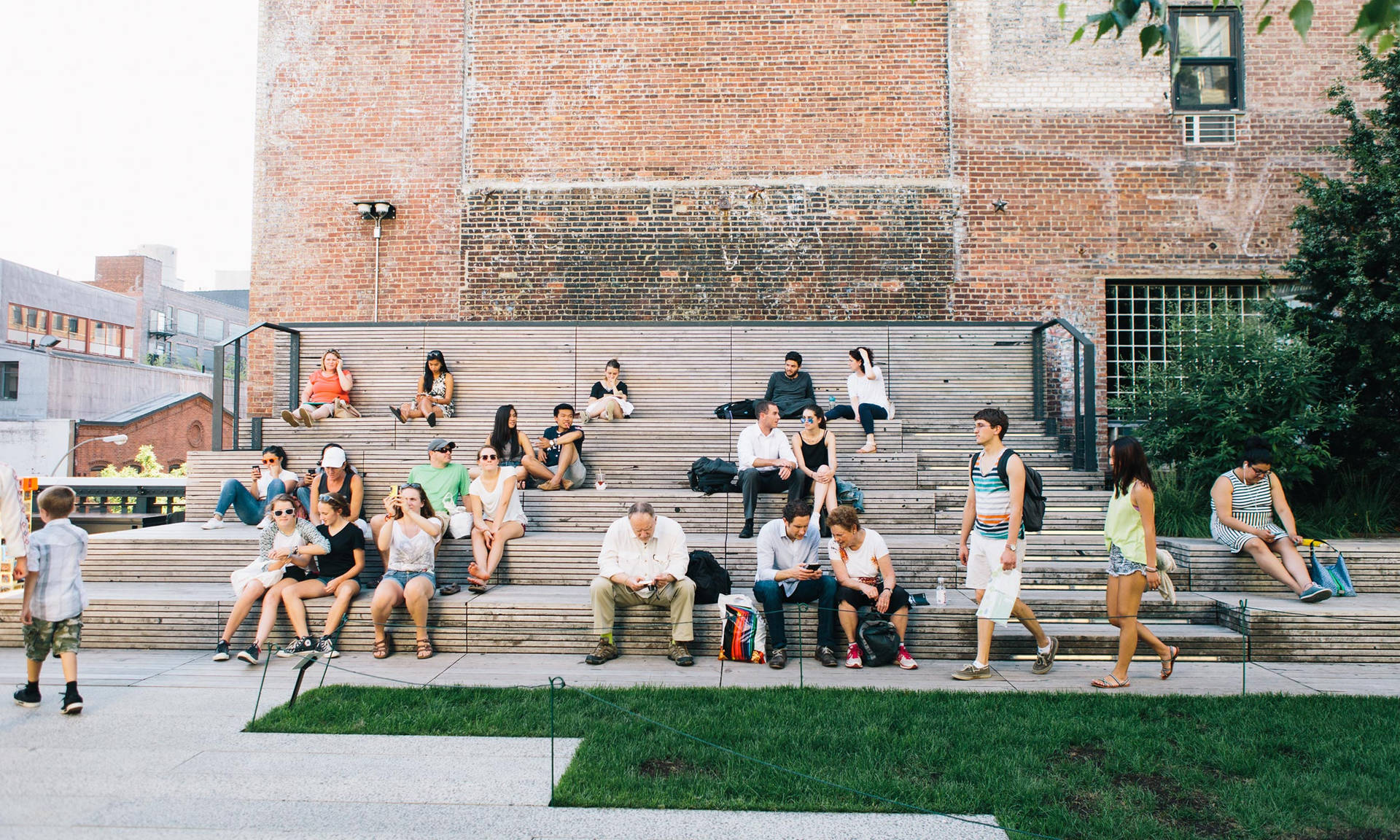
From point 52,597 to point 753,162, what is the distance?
10.2 metres

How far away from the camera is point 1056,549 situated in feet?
27.3

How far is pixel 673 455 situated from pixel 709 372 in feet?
6.59

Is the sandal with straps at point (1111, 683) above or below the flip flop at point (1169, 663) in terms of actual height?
below

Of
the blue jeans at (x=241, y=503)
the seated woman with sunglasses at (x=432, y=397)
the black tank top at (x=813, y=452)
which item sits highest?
the seated woman with sunglasses at (x=432, y=397)

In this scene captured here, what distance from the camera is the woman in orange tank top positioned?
11.5 meters

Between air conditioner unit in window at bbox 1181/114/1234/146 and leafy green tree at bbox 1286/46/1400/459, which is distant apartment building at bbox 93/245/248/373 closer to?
air conditioner unit in window at bbox 1181/114/1234/146

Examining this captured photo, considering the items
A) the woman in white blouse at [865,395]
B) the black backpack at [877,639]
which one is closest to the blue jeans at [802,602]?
the black backpack at [877,639]

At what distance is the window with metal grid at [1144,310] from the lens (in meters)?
13.0

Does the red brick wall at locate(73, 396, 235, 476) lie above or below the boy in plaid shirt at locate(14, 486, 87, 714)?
above

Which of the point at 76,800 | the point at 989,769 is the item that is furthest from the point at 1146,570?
the point at 76,800

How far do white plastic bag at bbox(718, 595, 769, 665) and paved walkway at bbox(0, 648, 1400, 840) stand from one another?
0.16m

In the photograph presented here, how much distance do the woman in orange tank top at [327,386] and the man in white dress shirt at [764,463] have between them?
5710mm

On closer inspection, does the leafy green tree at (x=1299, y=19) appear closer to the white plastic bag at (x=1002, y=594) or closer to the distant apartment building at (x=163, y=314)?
the white plastic bag at (x=1002, y=594)

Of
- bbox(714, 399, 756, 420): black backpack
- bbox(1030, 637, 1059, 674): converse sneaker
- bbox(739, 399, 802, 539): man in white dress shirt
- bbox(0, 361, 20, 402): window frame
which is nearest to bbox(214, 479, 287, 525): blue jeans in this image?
bbox(739, 399, 802, 539): man in white dress shirt
